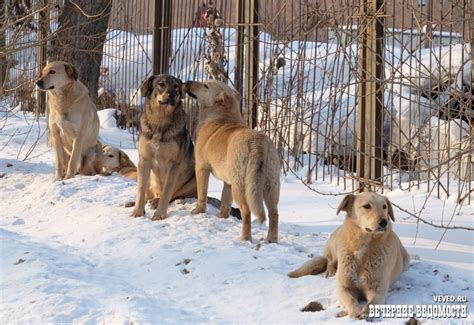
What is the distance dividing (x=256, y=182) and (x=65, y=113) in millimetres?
3891

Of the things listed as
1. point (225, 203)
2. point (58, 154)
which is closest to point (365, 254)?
point (225, 203)

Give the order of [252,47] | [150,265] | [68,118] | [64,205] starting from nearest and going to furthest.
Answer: [150,265] → [64,205] → [68,118] → [252,47]

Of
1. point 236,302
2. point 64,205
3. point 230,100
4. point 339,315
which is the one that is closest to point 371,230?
point 339,315

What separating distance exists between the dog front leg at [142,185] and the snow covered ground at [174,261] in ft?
0.56

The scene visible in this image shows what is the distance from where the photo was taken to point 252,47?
9.81 meters

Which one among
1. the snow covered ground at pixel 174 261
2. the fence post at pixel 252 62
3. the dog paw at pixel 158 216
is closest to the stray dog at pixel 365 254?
the snow covered ground at pixel 174 261

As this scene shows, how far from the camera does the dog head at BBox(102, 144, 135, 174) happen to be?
393 inches

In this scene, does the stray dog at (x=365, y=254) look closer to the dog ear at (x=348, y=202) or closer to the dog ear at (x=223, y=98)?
the dog ear at (x=348, y=202)

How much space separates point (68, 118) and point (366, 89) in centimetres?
368

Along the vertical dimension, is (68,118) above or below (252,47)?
below

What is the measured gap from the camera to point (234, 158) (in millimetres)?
6160

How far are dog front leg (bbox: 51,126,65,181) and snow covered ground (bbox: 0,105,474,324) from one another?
0.37 metres

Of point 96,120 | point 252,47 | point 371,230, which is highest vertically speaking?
point 252,47

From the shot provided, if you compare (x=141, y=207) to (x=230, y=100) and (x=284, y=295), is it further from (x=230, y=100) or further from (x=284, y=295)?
(x=284, y=295)
